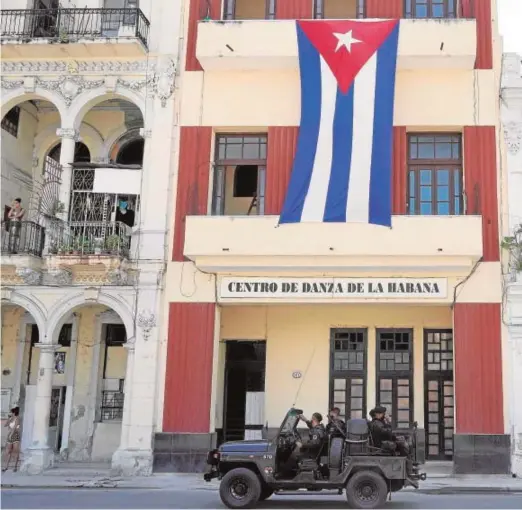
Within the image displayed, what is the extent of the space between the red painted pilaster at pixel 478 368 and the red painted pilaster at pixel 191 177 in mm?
7186

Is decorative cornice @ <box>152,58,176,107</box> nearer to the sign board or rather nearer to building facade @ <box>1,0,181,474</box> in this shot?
building facade @ <box>1,0,181,474</box>

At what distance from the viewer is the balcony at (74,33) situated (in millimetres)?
20406

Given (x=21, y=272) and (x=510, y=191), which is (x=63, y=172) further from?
(x=510, y=191)

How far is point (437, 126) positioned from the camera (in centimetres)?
1972

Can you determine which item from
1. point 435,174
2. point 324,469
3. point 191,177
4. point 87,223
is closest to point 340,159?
point 435,174

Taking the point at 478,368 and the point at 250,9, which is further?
the point at 250,9

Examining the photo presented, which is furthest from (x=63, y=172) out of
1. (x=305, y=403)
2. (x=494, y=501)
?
(x=494, y=501)

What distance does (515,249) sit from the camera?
1873 cm

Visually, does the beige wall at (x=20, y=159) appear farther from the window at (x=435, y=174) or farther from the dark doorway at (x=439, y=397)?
the dark doorway at (x=439, y=397)

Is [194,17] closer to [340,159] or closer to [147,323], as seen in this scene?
[340,159]

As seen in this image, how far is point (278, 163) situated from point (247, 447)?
8.68 meters

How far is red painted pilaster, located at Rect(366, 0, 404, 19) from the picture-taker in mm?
20391

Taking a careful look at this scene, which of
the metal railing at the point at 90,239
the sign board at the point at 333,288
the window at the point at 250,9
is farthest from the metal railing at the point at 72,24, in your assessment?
the sign board at the point at 333,288

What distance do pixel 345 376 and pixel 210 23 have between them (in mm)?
10309
